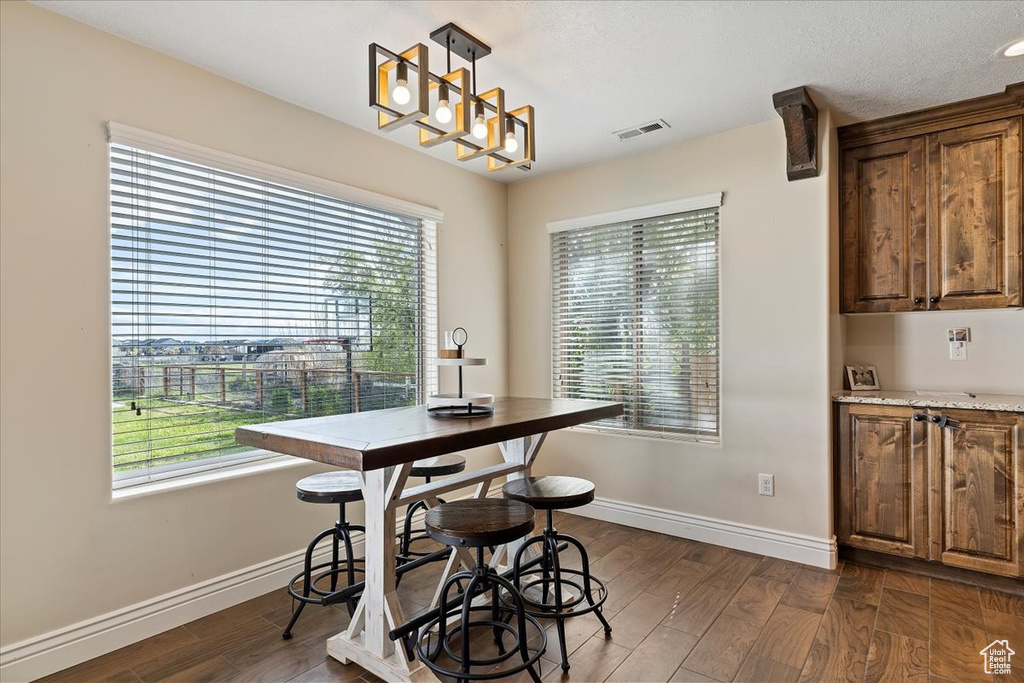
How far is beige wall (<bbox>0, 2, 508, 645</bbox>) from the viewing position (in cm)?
198

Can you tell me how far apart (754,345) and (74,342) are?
3.41 metres

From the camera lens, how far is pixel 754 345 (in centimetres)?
322

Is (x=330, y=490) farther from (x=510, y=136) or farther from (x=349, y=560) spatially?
(x=510, y=136)

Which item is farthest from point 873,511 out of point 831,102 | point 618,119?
point 618,119

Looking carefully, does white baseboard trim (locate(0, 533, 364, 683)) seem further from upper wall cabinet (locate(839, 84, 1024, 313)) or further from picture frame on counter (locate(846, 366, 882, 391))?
upper wall cabinet (locate(839, 84, 1024, 313))

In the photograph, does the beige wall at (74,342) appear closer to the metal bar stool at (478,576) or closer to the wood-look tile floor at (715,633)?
the wood-look tile floor at (715,633)

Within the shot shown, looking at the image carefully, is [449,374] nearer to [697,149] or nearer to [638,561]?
[638,561]

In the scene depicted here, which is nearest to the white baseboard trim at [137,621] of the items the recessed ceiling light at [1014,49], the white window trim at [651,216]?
the white window trim at [651,216]

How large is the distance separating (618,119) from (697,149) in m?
0.65

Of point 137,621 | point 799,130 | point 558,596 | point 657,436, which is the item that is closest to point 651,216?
point 799,130

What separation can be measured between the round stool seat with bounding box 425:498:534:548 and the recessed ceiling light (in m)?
2.85

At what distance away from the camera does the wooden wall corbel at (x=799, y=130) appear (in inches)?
108

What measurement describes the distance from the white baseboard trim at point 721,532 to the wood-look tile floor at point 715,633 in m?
0.10

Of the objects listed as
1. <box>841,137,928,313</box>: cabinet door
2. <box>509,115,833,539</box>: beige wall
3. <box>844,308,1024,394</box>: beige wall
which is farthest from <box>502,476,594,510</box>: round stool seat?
<box>844,308,1024,394</box>: beige wall
